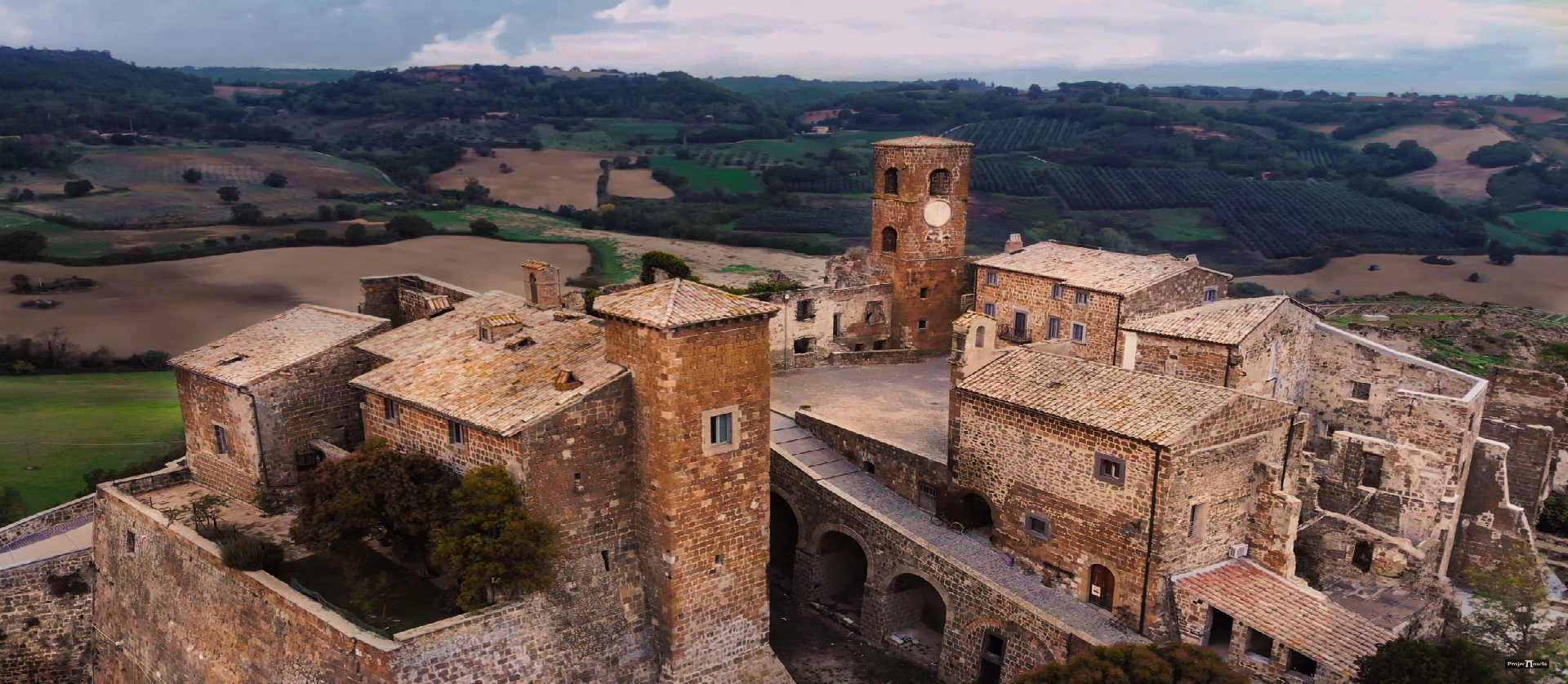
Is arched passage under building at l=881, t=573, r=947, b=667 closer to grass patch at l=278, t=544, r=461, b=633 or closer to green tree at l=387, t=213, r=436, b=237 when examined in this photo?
grass patch at l=278, t=544, r=461, b=633

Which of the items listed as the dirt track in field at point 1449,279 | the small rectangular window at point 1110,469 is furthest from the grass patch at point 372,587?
the dirt track in field at point 1449,279

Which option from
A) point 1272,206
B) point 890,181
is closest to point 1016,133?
point 1272,206

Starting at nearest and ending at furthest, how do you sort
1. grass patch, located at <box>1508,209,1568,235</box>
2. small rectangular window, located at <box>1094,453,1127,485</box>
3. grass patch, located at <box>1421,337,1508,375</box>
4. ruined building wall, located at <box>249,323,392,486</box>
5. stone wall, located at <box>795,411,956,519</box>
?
small rectangular window, located at <box>1094,453,1127,485</box>, ruined building wall, located at <box>249,323,392,486</box>, stone wall, located at <box>795,411,956,519</box>, grass patch, located at <box>1421,337,1508,375</box>, grass patch, located at <box>1508,209,1568,235</box>

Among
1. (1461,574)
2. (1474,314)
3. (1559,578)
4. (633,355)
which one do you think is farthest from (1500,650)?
(1474,314)

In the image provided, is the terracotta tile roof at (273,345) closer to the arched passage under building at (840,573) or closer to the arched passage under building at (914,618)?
the arched passage under building at (840,573)

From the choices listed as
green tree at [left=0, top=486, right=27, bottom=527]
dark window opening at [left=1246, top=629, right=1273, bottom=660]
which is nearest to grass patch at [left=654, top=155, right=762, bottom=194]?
green tree at [left=0, top=486, right=27, bottom=527]

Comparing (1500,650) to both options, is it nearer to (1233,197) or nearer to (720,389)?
(720,389)
